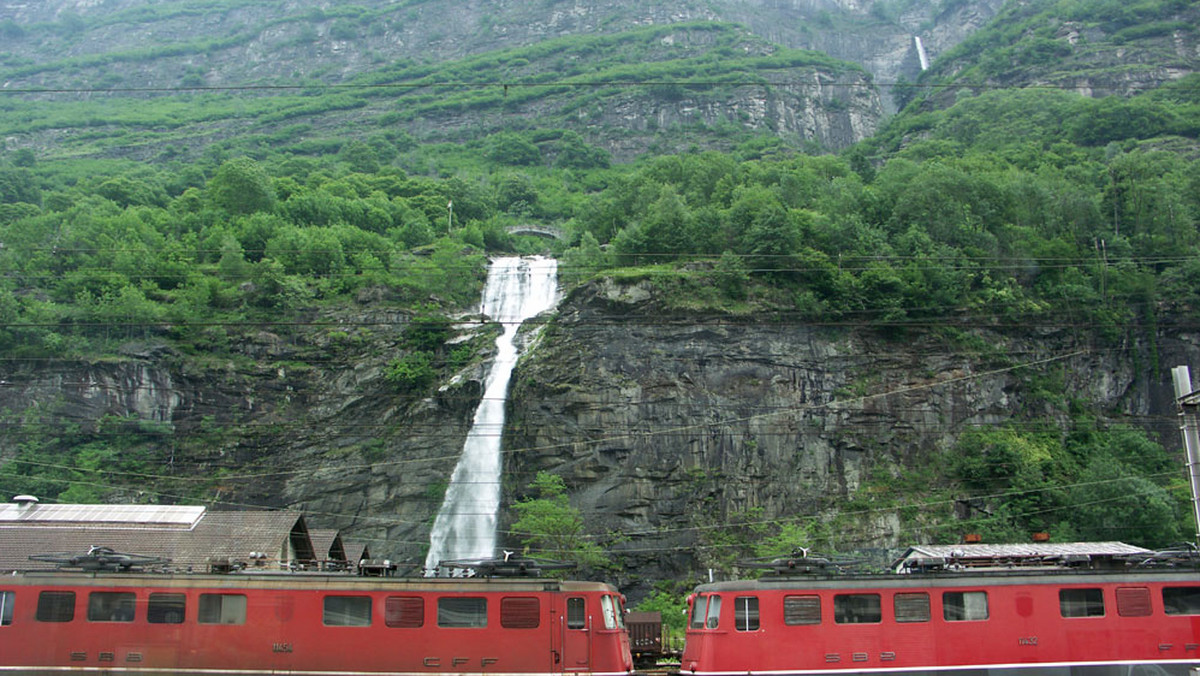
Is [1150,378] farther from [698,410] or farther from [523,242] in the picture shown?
[523,242]

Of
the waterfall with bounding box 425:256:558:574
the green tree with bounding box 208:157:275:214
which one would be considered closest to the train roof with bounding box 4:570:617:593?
the waterfall with bounding box 425:256:558:574

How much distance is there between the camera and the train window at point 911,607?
29438 millimetres

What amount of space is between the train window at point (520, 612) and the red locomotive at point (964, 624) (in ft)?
15.8

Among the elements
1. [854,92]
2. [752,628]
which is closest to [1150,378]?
[752,628]

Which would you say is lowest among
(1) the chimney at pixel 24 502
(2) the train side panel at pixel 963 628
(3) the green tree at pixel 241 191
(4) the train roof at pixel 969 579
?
(2) the train side panel at pixel 963 628

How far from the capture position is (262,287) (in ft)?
250

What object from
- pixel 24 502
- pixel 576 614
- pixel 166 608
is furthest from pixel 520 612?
pixel 24 502

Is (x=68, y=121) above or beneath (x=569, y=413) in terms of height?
above

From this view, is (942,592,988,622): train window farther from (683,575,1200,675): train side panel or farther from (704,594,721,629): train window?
(704,594,721,629): train window

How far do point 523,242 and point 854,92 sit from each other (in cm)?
8354

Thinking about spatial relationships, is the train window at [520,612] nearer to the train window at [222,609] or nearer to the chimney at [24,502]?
the train window at [222,609]

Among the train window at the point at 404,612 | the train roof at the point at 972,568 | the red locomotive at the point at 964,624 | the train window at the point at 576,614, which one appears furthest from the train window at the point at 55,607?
the train roof at the point at 972,568

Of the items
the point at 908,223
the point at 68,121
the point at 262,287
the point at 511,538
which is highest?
the point at 68,121

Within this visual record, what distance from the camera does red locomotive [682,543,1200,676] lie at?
2922 cm
